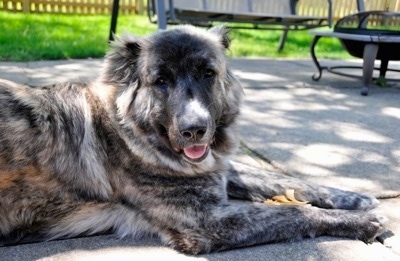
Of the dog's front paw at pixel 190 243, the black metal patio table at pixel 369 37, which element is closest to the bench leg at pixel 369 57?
the black metal patio table at pixel 369 37

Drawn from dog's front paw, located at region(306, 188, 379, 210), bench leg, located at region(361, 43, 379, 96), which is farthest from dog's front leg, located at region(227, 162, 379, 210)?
bench leg, located at region(361, 43, 379, 96)

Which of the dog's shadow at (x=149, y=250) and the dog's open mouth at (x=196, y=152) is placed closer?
the dog's shadow at (x=149, y=250)

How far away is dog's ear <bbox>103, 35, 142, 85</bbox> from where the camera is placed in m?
2.73

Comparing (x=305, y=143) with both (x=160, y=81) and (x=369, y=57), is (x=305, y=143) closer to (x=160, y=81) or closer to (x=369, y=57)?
(x=160, y=81)

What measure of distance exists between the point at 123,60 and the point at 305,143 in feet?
6.09

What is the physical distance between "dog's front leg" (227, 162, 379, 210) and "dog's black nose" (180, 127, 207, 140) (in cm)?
65

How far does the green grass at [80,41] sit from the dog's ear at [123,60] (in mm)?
3822

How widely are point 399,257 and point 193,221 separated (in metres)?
1.05

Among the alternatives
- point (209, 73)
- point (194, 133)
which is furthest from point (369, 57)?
point (194, 133)

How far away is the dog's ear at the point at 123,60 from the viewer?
8.96ft

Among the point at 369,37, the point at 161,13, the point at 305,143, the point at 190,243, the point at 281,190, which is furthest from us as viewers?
the point at 161,13

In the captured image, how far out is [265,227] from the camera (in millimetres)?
2391

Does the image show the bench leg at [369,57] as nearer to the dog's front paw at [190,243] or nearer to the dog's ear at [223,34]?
the dog's ear at [223,34]

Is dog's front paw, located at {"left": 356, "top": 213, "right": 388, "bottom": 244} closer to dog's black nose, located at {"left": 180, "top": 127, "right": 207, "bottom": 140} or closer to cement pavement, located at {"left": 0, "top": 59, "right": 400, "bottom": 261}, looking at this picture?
cement pavement, located at {"left": 0, "top": 59, "right": 400, "bottom": 261}
